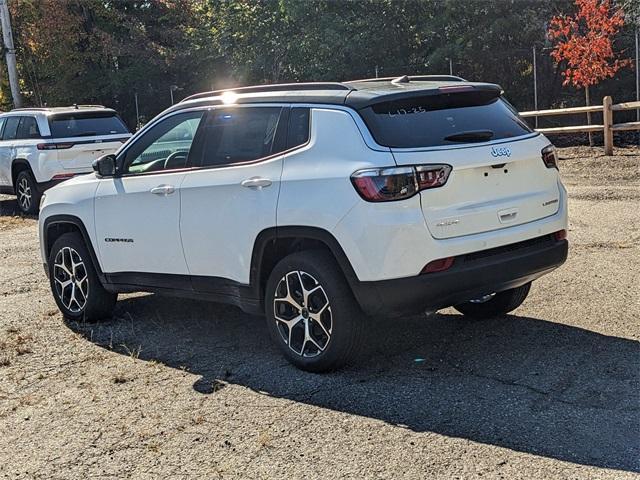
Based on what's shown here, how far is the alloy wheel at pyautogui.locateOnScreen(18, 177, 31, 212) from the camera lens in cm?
1396

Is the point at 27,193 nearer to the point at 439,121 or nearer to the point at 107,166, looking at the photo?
the point at 107,166

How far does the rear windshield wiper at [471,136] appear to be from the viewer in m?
4.92

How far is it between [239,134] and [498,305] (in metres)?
2.34

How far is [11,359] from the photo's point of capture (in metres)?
Answer: 5.91

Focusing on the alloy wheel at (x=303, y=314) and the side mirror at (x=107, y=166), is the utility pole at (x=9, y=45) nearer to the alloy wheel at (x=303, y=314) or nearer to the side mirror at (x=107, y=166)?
the side mirror at (x=107, y=166)

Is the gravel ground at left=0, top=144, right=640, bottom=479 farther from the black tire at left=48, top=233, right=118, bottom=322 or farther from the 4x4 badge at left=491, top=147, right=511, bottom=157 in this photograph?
the 4x4 badge at left=491, top=147, right=511, bottom=157

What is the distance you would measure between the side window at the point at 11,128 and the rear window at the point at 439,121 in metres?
11.1

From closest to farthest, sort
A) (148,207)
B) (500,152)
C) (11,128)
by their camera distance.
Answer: (500,152) < (148,207) < (11,128)

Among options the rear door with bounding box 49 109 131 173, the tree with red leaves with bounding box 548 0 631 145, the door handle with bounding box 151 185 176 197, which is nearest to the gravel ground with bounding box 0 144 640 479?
the door handle with bounding box 151 185 176 197

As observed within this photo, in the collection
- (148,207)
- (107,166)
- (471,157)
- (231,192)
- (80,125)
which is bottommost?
(148,207)

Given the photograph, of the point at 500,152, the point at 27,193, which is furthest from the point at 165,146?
the point at 27,193

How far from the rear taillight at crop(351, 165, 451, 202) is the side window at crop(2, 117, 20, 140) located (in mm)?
11322

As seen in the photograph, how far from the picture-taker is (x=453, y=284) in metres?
4.71

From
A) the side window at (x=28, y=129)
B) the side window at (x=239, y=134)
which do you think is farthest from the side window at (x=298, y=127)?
the side window at (x=28, y=129)
